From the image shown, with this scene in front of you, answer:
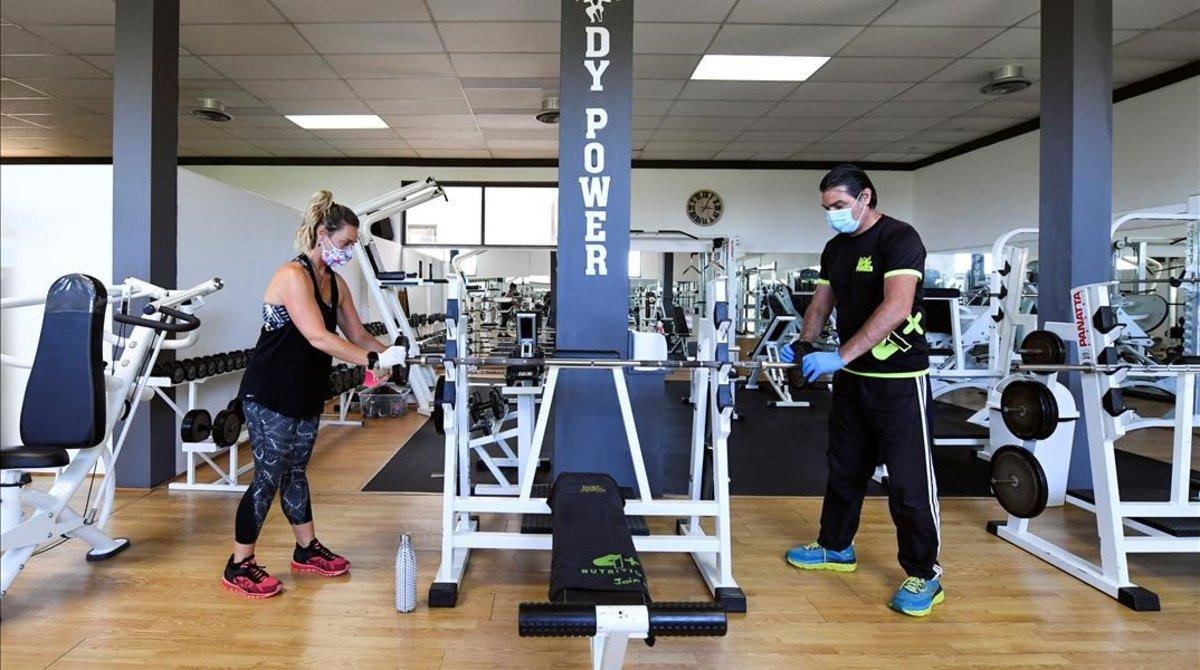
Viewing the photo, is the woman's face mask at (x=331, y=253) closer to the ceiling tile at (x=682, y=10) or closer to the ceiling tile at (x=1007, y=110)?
the ceiling tile at (x=682, y=10)

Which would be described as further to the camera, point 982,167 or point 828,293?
point 982,167

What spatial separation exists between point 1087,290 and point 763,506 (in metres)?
1.65

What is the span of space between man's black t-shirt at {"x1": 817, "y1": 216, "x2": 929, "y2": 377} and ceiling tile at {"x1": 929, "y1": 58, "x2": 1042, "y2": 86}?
392 centimetres

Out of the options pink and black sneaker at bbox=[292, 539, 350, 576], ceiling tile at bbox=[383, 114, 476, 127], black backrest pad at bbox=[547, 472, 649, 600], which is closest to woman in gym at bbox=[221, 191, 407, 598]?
pink and black sneaker at bbox=[292, 539, 350, 576]

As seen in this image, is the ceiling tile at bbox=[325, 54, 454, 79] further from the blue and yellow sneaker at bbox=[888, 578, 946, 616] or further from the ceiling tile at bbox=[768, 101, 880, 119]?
the blue and yellow sneaker at bbox=[888, 578, 946, 616]

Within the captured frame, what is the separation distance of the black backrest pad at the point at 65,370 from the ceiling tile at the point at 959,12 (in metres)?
4.50

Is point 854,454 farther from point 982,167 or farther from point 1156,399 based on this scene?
point 982,167

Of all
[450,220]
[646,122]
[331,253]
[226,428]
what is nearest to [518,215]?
[450,220]

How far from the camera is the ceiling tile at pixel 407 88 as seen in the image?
589 centimetres

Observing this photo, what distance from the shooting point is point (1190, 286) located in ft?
18.9

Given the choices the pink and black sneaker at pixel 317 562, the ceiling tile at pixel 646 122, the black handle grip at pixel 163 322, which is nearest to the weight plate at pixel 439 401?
the pink and black sneaker at pixel 317 562

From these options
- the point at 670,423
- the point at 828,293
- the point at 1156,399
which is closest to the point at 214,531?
the point at 828,293

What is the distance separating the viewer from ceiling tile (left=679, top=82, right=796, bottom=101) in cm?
593

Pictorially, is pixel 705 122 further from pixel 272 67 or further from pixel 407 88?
pixel 272 67
